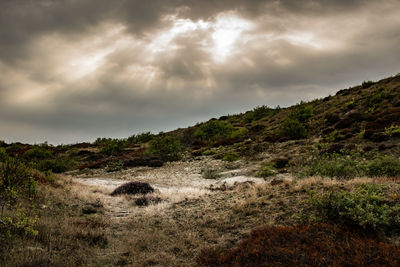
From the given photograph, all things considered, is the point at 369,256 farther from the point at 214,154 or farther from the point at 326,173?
the point at 214,154

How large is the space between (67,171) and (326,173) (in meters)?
28.9

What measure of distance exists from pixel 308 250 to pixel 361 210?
2.01m

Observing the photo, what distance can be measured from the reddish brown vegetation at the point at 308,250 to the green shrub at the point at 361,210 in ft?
1.12

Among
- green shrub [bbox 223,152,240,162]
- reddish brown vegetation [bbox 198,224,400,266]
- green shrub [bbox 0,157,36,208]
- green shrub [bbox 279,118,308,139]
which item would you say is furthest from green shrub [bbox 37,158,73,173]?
reddish brown vegetation [bbox 198,224,400,266]

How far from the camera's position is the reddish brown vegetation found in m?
4.93

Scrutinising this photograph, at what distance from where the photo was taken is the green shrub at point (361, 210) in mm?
6051

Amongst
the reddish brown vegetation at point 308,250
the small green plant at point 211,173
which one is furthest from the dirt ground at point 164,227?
the small green plant at point 211,173

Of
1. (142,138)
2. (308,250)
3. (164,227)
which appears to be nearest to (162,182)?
(164,227)

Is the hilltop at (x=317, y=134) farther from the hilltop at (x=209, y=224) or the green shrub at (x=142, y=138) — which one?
the green shrub at (x=142, y=138)

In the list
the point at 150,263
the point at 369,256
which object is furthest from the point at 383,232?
the point at 150,263

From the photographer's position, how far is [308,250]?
5.36 m

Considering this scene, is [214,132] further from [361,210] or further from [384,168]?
[361,210]

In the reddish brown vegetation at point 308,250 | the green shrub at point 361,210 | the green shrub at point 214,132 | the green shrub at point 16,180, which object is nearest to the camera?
the reddish brown vegetation at point 308,250

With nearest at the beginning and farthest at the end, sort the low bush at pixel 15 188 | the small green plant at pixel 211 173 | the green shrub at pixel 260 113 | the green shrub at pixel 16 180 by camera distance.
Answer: the low bush at pixel 15 188 < the green shrub at pixel 16 180 < the small green plant at pixel 211 173 < the green shrub at pixel 260 113
